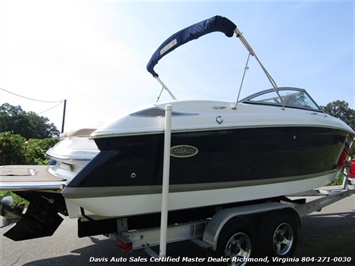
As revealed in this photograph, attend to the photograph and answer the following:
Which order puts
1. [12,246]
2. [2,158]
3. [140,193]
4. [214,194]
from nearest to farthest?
[140,193]
[214,194]
[12,246]
[2,158]

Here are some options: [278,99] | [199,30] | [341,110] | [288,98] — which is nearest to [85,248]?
[199,30]

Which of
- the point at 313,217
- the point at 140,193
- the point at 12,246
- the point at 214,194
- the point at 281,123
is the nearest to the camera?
the point at 140,193

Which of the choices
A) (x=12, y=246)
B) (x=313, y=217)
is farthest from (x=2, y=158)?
(x=313, y=217)

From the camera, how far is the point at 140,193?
3025 millimetres

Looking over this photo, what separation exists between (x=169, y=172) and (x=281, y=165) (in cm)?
172

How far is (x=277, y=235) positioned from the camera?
12.9 ft

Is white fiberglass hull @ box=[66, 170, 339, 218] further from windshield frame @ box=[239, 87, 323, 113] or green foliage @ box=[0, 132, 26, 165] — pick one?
green foliage @ box=[0, 132, 26, 165]

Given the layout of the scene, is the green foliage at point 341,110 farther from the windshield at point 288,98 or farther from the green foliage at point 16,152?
the windshield at point 288,98

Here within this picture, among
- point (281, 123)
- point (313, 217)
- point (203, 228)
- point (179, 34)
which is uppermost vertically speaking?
point (179, 34)

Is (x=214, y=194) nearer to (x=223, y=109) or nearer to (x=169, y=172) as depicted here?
(x=169, y=172)

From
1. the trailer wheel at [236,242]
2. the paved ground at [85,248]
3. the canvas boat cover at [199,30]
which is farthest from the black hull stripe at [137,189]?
the canvas boat cover at [199,30]

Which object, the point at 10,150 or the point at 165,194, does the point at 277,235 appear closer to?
the point at 165,194

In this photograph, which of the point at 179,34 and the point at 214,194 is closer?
the point at 214,194

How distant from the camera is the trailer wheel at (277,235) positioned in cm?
372
